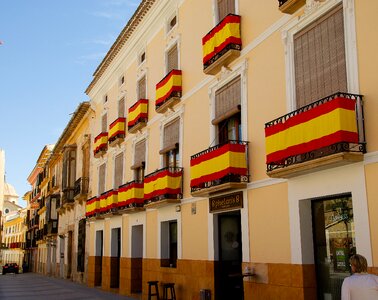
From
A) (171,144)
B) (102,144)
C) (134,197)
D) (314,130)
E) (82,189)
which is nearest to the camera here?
(314,130)

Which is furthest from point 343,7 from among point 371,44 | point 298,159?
point 298,159

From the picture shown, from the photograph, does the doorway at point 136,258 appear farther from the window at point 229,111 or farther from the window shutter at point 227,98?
the window shutter at point 227,98

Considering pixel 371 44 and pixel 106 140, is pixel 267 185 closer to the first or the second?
pixel 371 44

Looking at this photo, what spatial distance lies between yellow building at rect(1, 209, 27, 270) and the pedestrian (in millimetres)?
67505

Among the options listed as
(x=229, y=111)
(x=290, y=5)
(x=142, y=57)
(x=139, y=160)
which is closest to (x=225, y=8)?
(x=229, y=111)

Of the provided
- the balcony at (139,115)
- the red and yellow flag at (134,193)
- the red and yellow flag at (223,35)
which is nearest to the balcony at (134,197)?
the red and yellow flag at (134,193)

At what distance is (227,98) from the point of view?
486 inches

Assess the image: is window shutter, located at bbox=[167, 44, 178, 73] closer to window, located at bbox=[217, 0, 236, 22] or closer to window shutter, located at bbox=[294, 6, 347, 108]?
window, located at bbox=[217, 0, 236, 22]

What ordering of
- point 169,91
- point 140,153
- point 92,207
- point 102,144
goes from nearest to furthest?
point 169,91 < point 140,153 < point 92,207 < point 102,144

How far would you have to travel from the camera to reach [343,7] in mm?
8523

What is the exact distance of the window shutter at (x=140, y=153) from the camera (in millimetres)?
18250

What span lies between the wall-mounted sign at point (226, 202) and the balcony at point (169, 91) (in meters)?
3.83

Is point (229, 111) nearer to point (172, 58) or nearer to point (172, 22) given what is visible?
point (172, 58)

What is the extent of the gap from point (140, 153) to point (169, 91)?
4111 millimetres
